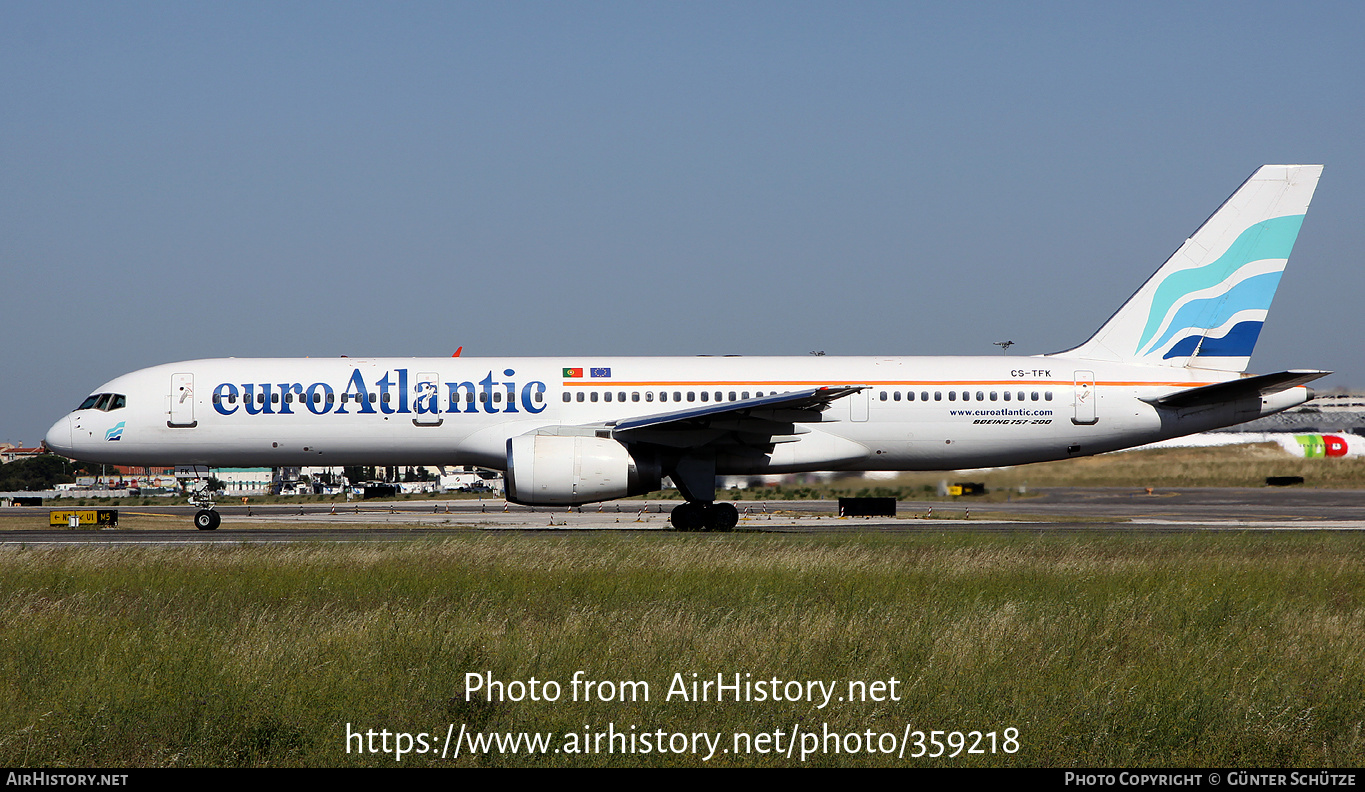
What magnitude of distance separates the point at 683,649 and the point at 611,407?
52.6 ft

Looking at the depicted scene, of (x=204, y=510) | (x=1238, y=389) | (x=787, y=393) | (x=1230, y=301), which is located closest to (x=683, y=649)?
(x=787, y=393)

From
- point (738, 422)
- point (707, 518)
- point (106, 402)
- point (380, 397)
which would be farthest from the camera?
point (106, 402)

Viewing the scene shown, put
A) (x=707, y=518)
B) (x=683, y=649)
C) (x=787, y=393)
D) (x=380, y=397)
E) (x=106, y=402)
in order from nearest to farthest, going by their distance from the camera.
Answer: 1. (x=683, y=649)
2. (x=707, y=518)
3. (x=787, y=393)
4. (x=380, y=397)
5. (x=106, y=402)

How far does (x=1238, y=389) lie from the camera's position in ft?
79.0

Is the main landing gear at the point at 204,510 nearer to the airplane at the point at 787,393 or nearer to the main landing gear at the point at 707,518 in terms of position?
the airplane at the point at 787,393

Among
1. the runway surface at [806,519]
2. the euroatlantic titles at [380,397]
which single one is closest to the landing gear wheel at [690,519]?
the runway surface at [806,519]

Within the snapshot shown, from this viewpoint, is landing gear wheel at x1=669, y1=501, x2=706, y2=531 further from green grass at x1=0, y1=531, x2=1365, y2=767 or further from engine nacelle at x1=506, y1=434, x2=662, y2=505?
Result: green grass at x1=0, y1=531, x2=1365, y2=767

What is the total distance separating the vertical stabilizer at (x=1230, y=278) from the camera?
26031 mm

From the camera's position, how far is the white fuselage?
2502 centimetres

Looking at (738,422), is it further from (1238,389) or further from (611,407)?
(1238,389)

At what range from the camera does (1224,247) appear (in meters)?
26.1

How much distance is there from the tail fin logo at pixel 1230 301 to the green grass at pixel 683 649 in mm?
11388

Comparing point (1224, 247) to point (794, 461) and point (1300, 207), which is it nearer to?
point (1300, 207)

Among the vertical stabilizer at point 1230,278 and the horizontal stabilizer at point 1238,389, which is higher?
the vertical stabilizer at point 1230,278
